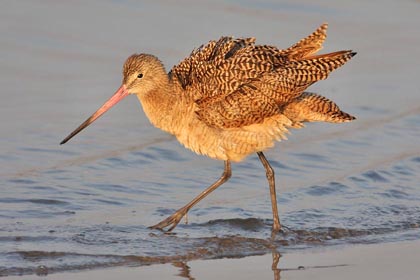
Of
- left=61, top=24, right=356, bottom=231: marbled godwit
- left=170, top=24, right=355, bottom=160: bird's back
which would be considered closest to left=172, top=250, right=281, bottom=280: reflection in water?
Answer: left=61, top=24, right=356, bottom=231: marbled godwit

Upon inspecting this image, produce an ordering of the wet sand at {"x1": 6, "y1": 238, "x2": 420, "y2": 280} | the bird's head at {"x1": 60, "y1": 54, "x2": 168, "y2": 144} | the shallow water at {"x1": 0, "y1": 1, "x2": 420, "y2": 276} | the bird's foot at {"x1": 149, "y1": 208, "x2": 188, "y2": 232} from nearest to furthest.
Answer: the wet sand at {"x1": 6, "y1": 238, "x2": 420, "y2": 280} < the shallow water at {"x1": 0, "y1": 1, "x2": 420, "y2": 276} < the bird's foot at {"x1": 149, "y1": 208, "x2": 188, "y2": 232} < the bird's head at {"x1": 60, "y1": 54, "x2": 168, "y2": 144}

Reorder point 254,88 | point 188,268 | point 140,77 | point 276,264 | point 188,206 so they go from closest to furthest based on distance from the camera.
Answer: point 188,268, point 276,264, point 254,88, point 188,206, point 140,77

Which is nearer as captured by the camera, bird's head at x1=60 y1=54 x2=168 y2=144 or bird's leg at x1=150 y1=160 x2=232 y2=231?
bird's leg at x1=150 y1=160 x2=232 y2=231

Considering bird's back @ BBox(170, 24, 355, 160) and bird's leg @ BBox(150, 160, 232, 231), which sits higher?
bird's back @ BBox(170, 24, 355, 160)

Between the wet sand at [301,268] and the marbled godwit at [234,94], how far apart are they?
746mm

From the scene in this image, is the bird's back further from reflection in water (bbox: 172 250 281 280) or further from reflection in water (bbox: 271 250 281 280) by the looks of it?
reflection in water (bbox: 172 250 281 280)

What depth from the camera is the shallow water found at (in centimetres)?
898

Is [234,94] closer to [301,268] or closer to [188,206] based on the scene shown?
Result: [188,206]

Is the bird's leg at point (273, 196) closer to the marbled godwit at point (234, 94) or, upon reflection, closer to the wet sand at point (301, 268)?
the marbled godwit at point (234, 94)

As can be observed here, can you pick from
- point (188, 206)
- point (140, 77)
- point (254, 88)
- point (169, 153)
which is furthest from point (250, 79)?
point (169, 153)

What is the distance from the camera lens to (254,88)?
9195 mm

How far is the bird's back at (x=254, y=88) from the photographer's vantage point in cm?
919

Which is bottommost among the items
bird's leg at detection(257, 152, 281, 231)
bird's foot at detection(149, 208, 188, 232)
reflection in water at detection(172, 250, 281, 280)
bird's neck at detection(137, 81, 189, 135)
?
reflection in water at detection(172, 250, 281, 280)

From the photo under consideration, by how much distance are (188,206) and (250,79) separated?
1073 millimetres
